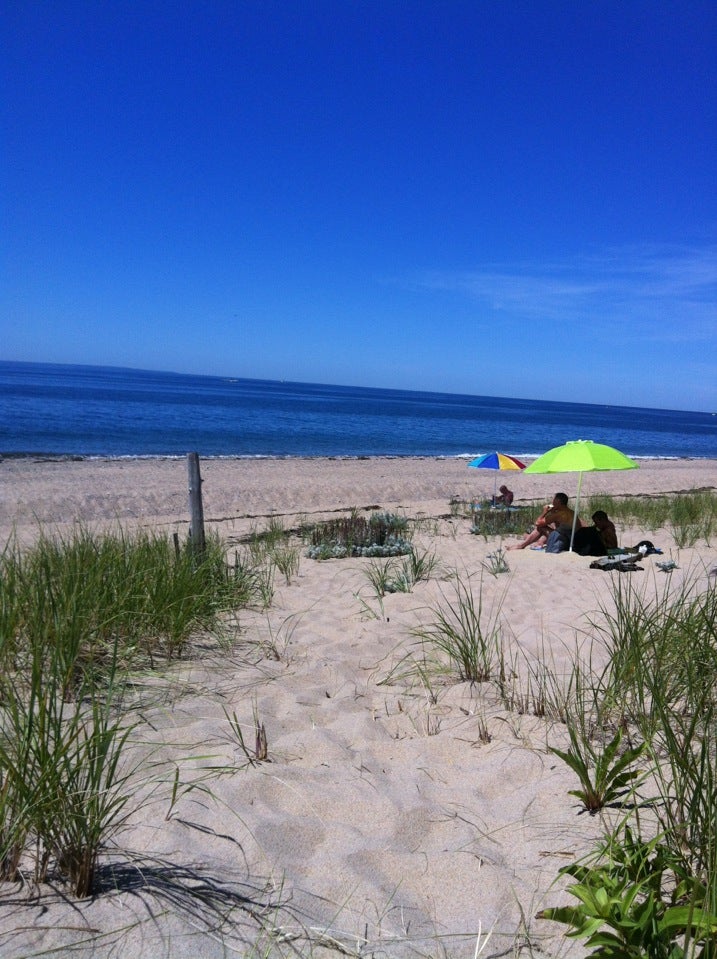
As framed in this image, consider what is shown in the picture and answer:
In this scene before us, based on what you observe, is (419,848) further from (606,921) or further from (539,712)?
(539,712)

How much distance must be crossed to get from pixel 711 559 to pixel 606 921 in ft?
21.7

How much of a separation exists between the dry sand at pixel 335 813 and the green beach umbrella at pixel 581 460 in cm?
282

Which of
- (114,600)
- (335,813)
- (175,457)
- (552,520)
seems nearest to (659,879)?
(335,813)

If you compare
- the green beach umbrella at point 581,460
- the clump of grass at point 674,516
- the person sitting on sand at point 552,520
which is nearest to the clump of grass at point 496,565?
the green beach umbrella at point 581,460

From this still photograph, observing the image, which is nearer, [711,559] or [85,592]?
[85,592]

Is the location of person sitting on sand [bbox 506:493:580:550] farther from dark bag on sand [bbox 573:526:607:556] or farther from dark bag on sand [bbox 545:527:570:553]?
dark bag on sand [bbox 573:526:607:556]

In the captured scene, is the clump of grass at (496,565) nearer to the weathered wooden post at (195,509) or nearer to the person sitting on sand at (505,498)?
the weathered wooden post at (195,509)

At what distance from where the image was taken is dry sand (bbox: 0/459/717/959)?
1731 mm

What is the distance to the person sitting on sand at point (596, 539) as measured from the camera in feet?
26.0

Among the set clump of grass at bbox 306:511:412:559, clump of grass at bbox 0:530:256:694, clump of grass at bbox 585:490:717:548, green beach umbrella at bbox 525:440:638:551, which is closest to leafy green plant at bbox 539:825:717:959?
clump of grass at bbox 0:530:256:694

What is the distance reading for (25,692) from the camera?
2801 mm

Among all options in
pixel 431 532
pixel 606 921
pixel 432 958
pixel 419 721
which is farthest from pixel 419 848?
pixel 431 532

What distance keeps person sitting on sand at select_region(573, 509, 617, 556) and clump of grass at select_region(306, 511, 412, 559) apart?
2.09m

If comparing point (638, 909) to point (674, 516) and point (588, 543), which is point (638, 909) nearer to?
point (588, 543)
